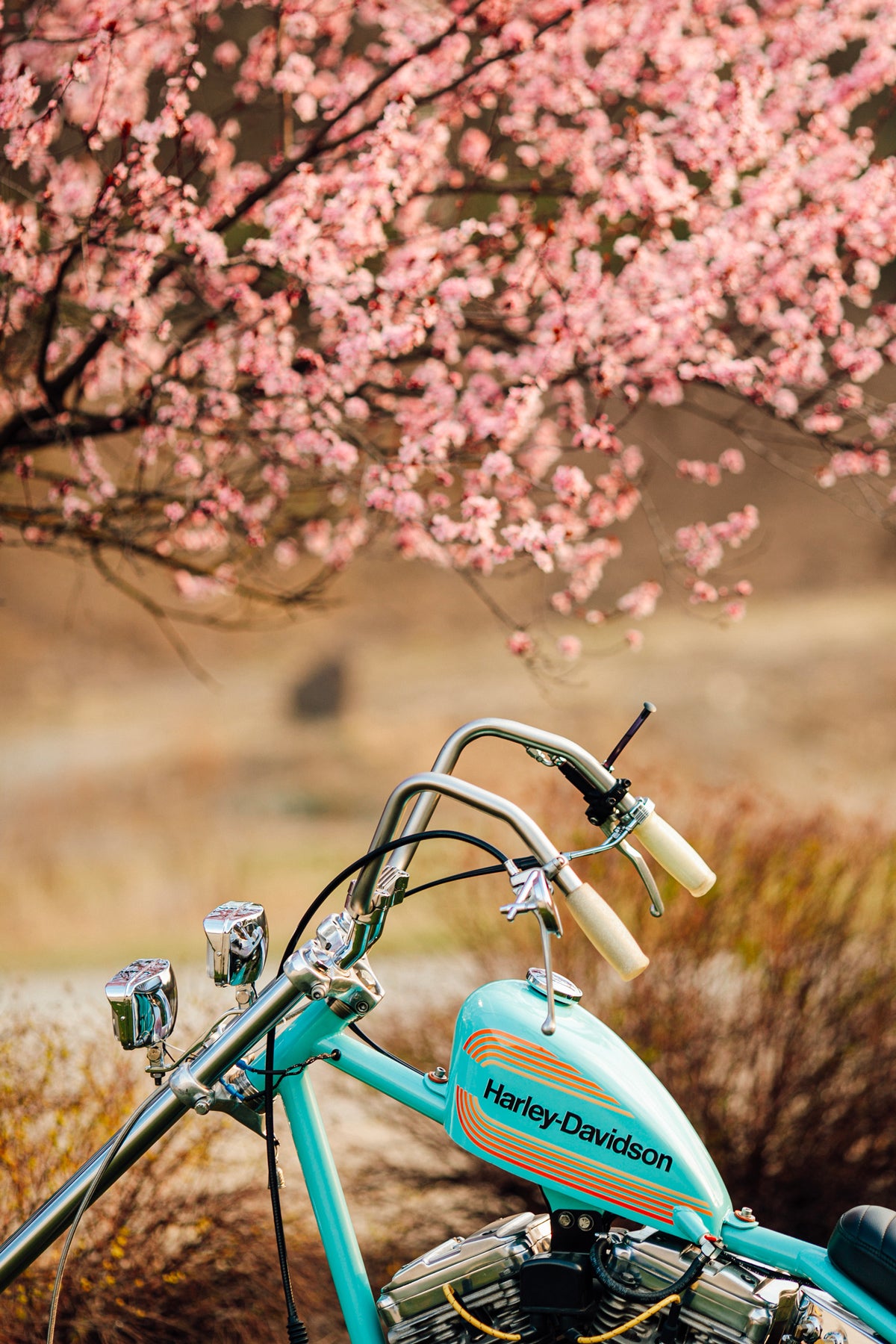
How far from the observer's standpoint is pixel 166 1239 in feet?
8.80

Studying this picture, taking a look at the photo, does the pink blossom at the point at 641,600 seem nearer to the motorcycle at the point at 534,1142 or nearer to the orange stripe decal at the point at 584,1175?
the motorcycle at the point at 534,1142

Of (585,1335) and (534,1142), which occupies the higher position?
(534,1142)

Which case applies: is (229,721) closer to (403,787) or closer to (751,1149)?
(751,1149)

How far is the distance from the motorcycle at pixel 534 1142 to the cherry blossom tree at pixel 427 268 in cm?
158

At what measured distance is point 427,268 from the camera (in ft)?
10.3

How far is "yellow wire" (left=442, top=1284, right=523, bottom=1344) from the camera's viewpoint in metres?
1.53

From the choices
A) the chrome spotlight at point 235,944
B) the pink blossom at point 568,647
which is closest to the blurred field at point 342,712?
the pink blossom at point 568,647

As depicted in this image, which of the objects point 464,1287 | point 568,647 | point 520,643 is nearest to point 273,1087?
point 464,1287

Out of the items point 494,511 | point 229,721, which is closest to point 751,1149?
point 494,511

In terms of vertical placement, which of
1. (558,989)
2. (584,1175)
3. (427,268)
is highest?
(427,268)

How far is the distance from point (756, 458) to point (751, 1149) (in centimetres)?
1684

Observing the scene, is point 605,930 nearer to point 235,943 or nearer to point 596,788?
point 596,788

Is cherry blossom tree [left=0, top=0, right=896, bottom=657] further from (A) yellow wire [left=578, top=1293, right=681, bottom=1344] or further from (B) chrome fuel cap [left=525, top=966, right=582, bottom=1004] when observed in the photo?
(A) yellow wire [left=578, top=1293, right=681, bottom=1344]

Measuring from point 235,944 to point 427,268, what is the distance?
2.19m
